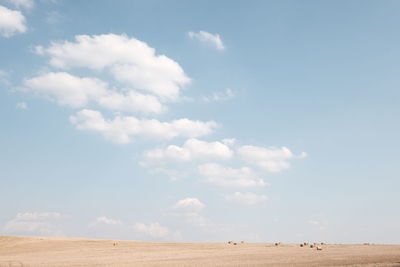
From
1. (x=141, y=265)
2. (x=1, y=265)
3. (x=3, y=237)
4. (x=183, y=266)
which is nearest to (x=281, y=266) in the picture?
(x=183, y=266)

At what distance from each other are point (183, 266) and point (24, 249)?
31098 millimetres

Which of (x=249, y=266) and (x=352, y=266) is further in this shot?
(x=249, y=266)

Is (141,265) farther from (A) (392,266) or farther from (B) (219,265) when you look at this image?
(A) (392,266)

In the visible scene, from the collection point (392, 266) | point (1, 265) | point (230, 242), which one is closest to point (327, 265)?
point (392, 266)

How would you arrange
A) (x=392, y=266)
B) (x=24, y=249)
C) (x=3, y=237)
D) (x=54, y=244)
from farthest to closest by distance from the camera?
(x=3, y=237), (x=54, y=244), (x=24, y=249), (x=392, y=266)

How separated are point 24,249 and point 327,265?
39.7m

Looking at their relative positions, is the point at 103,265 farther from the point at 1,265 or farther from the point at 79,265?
the point at 1,265

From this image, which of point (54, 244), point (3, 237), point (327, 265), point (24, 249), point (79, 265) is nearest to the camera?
point (327, 265)

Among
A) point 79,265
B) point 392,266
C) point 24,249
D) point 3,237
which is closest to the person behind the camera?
point 392,266

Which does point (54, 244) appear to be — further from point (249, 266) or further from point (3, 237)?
point (249, 266)

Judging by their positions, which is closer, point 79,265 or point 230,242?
point 79,265

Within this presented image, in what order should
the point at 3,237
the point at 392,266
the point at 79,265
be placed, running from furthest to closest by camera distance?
the point at 3,237, the point at 79,265, the point at 392,266

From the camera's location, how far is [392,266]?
85.5ft

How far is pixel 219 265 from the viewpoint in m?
30.0
